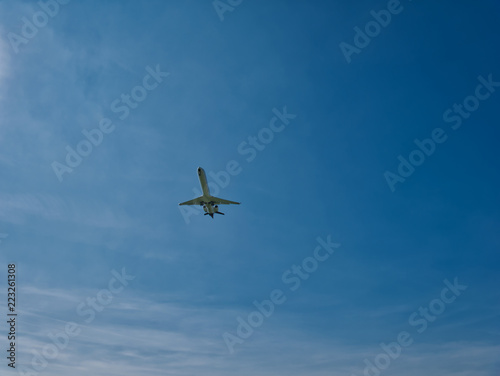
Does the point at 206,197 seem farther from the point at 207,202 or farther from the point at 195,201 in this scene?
the point at 195,201

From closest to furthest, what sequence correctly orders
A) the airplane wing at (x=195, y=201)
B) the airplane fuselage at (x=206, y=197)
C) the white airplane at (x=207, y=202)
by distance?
the airplane fuselage at (x=206, y=197) → the white airplane at (x=207, y=202) → the airplane wing at (x=195, y=201)

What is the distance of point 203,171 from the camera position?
11962cm

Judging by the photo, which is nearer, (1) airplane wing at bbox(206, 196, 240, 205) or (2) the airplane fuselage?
(2) the airplane fuselage

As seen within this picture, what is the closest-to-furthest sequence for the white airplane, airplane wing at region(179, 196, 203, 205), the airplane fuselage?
the airplane fuselage < the white airplane < airplane wing at region(179, 196, 203, 205)

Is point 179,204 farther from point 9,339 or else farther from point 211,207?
point 9,339

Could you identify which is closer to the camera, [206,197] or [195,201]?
[206,197]

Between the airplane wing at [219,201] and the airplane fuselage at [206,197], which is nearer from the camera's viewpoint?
the airplane fuselage at [206,197]

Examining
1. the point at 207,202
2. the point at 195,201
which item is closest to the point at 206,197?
the point at 207,202

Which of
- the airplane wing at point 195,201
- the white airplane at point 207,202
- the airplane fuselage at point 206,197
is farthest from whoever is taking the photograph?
the airplane wing at point 195,201

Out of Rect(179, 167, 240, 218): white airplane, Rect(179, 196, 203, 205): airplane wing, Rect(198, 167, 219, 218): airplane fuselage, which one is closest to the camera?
Rect(198, 167, 219, 218): airplane fuselage

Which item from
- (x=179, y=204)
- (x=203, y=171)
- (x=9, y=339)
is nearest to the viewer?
(x=9, y=339)

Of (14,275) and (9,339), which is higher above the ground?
(14,275)

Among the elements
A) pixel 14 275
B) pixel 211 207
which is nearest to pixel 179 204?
pixel 211 207

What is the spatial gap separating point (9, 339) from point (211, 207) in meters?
60.3
